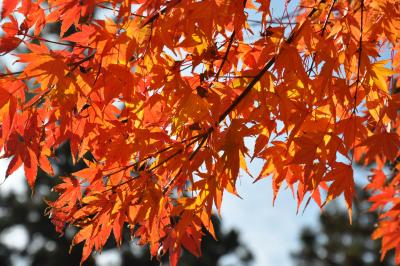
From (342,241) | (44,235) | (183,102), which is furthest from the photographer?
(342,241)

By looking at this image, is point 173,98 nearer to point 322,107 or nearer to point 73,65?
point 73,65

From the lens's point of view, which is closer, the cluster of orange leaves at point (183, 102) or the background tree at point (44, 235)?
the cluster of orange leaves at point (183, 102)

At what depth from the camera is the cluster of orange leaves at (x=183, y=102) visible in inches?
56.6

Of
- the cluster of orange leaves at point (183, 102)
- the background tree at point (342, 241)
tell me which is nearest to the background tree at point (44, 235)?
the background tree at point (342, 241)

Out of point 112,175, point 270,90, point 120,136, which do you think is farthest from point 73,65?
point 270,90

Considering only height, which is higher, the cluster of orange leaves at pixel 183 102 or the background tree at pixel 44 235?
the cluster of orange leaves at pixel 183 102

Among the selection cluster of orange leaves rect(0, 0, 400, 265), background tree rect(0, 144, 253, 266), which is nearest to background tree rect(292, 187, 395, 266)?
background tree rect(0, 144, 253, 266)

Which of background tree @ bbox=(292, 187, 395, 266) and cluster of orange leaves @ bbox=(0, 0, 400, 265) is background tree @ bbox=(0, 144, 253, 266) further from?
cluster of orange leaves @ bbox=(0, 0, 400, 265)

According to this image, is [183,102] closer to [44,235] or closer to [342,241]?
[44,235]

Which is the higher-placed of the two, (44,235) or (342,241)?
(342,241)

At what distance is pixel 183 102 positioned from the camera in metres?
1.55

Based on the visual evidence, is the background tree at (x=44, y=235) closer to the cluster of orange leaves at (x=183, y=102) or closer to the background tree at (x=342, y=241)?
the background tree at (x=342, y=241)

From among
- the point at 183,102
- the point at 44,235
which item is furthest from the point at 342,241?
the point at 183,102

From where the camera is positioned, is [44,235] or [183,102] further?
[44,235]
